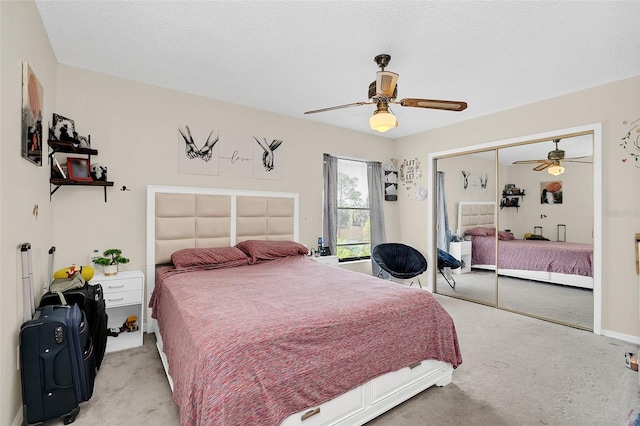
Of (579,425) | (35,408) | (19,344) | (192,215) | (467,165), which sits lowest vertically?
(579,425)

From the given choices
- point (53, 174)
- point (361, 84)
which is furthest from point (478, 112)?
point (53, 174)

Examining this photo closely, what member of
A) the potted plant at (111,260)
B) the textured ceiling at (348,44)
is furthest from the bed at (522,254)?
the potted plant at (111,260)

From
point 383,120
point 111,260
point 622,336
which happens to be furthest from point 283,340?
point 622,336

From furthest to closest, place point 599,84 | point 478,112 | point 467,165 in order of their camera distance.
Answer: point 467,165, point 478,112, point 599,84

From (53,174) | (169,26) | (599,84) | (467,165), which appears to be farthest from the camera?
(467,165)

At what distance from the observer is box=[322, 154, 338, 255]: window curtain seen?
491 centimetres

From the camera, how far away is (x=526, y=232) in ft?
13.5

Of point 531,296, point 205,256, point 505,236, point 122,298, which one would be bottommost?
point 531,296

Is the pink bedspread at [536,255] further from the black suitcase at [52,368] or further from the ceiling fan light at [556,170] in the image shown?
the black suitcase at [52,368]

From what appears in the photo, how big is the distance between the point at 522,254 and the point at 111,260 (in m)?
5.04

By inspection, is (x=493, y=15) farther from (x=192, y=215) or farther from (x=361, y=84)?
(x=192, y=215)

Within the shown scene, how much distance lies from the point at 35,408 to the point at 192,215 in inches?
83.7

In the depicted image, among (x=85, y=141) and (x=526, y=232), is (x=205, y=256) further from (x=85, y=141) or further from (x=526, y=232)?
(x=526, y=232)

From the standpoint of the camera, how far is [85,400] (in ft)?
6.51
